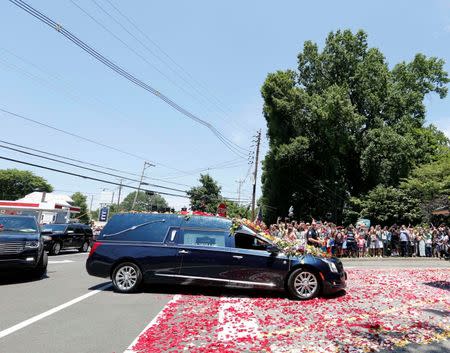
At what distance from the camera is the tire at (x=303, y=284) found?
28.9 ft

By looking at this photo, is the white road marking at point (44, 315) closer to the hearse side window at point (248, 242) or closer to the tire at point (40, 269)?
the tire at point (40, 269)

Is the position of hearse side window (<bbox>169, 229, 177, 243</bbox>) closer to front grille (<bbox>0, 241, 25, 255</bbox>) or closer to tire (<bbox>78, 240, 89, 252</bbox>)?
front grille (<bbox>0, 241, 25, 255</bbox>)

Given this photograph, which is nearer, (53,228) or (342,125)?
(53,228)

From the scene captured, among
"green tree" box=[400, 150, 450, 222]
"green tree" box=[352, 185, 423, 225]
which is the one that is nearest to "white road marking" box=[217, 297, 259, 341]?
"green tree" box=[400, 150, 450, 222]

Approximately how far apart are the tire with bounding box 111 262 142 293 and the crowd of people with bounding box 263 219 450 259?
1186cm

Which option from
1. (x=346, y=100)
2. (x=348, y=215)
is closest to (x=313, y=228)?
(x=346, y=100)

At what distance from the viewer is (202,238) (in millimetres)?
9414

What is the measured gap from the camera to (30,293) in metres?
9.15

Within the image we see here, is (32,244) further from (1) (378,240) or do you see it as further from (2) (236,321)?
(1) (378,240)

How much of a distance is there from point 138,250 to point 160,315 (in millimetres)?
2542

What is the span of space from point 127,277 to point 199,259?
1.79 metres

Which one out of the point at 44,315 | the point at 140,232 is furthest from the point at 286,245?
the point at 44,315

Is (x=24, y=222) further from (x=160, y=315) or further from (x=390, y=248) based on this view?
(x=390, y=248)

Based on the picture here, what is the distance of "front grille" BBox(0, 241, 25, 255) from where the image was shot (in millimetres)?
10302
